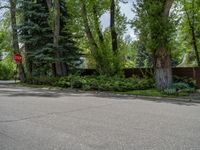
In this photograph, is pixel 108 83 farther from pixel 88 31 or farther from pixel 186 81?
pixel 88 31

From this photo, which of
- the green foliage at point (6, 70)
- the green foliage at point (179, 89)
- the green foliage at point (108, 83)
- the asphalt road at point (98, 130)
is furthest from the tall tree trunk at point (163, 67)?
the green foliage at point (6, 70)

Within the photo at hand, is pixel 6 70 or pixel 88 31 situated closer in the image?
pixel 88 31

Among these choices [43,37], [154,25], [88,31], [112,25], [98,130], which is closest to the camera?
[98,130]

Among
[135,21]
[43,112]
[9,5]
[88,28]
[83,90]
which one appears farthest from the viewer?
[9,5]

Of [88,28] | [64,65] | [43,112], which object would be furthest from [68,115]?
[64,65]

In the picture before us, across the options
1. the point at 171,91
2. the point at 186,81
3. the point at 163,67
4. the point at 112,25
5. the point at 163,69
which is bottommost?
the point at 171,91

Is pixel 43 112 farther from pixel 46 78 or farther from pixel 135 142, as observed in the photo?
pixel 46 78

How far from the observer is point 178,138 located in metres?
6.64

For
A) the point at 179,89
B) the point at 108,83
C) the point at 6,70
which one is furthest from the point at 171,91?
the point at 6,70

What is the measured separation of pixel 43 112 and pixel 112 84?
10.3 meters

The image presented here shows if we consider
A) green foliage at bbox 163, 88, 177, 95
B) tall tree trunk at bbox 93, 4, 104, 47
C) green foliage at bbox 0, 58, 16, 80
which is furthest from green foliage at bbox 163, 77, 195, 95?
green foliage at bbox 0, 58, 16, 80

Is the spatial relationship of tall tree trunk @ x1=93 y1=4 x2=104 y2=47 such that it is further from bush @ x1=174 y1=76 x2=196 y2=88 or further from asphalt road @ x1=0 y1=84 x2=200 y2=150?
asphalt road @ x1=0 y1=84 x2=200 y2=150

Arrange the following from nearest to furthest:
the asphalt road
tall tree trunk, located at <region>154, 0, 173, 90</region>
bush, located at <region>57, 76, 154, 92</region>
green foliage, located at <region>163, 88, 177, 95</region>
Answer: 1. the asphalt road
2. green foliage, located at <region>163, 88, 177, 95</region>
3. tall tree trunk, located at <region>154, 0, 173, 90</region>
4. bush, located at <region>57, 76, 154, 92</region>

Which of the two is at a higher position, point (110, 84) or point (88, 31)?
point (88, 31)
